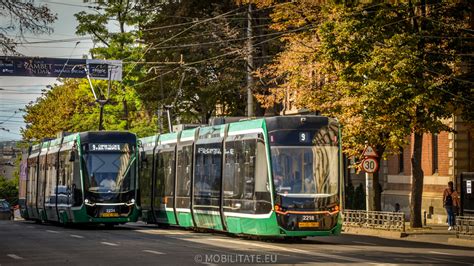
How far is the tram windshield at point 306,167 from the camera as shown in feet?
94.5

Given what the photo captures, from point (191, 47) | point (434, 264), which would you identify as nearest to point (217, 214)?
point (434, 264)

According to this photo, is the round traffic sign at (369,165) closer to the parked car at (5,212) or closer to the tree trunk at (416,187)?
the tree trunk at (416,187)

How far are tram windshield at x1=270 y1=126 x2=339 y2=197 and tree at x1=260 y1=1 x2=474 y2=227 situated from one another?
7.54 meters

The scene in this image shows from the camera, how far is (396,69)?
36438mm

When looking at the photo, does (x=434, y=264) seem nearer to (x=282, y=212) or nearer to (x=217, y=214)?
(x=282, y=212)

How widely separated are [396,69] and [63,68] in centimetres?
2827

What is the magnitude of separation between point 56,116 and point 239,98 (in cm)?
3826

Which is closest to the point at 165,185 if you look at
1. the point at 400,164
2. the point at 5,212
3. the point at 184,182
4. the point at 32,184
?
the point at 184,182

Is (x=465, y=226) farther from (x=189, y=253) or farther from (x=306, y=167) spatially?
(x=189, y=253)

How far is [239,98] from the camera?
58219 mm

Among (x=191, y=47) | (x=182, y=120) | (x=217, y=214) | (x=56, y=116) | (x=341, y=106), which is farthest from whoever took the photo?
(x=56, y=116)

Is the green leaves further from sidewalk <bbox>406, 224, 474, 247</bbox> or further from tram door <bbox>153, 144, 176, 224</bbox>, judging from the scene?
tram door <bbox>153, 144, 176, 224</bbox>

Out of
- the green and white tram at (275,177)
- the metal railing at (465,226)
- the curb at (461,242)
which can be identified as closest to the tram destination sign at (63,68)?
the green and white tram at (275,177)

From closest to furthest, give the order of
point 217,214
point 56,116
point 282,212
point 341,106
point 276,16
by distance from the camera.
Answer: point 282,212 → point 217,214 → point 341,106 → point 276,16 → point 56,116
